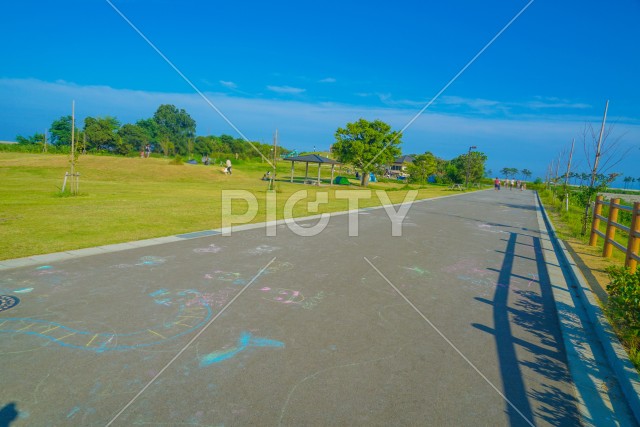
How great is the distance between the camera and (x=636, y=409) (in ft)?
10.8

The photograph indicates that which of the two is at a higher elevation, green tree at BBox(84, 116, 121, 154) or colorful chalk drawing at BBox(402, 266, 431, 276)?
green tree at BBox(84, 116, 121, 154)

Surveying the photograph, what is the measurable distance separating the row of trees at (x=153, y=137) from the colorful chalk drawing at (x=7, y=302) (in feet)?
215

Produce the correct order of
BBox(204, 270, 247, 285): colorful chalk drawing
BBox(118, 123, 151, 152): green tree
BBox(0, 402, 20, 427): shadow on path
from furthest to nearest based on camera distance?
BBox(118, 123, 151, 152): green tree
BBox(204, 270, 247, 285): colorful chalk drawing
BBox(0, 402, 20, 427): shadow on path

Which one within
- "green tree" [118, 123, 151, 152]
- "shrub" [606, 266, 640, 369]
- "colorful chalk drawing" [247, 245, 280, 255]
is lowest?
"colorful chalk drawing" [247, 245, 280, 255]

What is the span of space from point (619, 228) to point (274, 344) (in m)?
9.68

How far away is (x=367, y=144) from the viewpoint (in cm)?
4478

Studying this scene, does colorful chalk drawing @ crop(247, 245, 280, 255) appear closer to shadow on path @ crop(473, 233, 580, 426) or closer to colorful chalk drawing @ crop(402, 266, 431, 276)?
colorful chalk drawing @ crop(402, 266, 431, 276)

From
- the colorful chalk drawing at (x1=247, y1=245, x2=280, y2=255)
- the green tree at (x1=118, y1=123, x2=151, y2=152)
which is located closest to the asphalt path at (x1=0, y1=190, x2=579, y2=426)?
the colorful chalk drawing at (x1=247, y1=245, x2=280, y2=255)

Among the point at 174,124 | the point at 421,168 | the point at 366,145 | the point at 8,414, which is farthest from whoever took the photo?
the point at 174,124

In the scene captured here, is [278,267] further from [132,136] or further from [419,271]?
[132,136]

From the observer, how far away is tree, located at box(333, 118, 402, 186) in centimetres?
4434

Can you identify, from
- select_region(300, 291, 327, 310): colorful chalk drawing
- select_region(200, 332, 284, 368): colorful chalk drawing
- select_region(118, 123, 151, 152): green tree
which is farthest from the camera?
select_region(118, 123, 151, 152): green tree

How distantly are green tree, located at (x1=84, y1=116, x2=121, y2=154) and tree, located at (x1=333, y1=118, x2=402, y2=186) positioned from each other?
52413mm

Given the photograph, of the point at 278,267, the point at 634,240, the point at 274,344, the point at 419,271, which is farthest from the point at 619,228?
the point at 274,344
